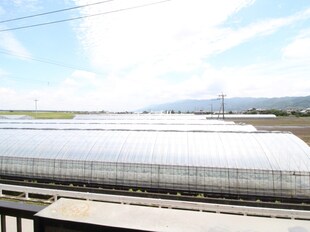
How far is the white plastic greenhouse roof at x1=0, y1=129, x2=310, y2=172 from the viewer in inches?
562

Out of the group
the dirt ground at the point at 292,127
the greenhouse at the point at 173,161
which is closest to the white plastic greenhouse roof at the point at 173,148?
the greenhouse at the point at 173,161

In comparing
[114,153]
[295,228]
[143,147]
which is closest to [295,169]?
[143,147]

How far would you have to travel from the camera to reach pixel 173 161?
14828 millimetres

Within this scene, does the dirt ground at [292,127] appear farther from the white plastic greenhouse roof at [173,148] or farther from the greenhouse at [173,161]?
the greenhouse at [173,161]

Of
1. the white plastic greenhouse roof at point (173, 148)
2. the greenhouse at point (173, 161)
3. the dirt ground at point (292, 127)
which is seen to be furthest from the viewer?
the dirt ground at point (292, 127)

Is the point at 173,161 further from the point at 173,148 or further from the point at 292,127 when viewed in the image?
the point at 292,127

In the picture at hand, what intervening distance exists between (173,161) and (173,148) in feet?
4.70

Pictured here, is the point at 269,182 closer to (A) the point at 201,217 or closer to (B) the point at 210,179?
(B) the point at 210,179

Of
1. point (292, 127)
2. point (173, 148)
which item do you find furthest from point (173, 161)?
point (292, 127)

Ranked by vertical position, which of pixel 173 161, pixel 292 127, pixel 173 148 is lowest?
pixel 292 127

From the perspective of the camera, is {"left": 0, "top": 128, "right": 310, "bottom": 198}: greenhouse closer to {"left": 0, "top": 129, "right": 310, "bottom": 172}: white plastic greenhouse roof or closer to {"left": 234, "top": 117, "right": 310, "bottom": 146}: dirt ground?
{"left": 0, "top": 129, "right": 310, "bottom": 172}: white plastic greenhouse roof

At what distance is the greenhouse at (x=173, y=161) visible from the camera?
43.8 ft

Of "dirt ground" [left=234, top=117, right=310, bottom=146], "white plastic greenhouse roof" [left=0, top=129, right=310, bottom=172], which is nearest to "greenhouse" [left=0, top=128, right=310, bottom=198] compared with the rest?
"white plastic greenhouse roof" [left=0, top=129, right=310, bottom=172]

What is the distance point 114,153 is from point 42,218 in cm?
1465
